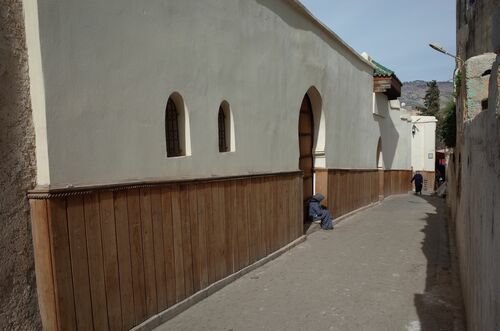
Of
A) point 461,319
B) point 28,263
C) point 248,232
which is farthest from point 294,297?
point 28,263

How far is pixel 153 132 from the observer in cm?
420

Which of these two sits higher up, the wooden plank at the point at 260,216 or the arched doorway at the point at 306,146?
the arched doorway at the point at 306,146

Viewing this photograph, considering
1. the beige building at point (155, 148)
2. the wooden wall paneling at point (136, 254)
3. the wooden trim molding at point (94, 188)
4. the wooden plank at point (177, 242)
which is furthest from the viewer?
the wooden plank at point (177, 242)

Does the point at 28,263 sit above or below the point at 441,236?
above

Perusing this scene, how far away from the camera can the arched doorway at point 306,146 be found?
9397 millimetres

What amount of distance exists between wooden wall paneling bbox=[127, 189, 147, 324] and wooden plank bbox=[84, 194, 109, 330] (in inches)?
15.3

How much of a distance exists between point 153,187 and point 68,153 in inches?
42.2

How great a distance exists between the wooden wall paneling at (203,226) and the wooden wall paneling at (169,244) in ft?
1.76

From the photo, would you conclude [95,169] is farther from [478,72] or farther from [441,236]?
[441,236]

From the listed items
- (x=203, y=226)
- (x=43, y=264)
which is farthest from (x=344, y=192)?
(x=43, y=264)

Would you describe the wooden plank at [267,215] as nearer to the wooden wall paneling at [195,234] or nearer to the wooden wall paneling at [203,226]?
the wooden wall paneling at [203,226]

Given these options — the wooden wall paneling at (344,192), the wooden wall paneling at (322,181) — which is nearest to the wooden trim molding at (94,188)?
the wooden wall paneling at (322,181)

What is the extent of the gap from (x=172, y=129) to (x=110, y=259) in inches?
→ 66.9

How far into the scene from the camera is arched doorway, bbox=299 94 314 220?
940 centimetres
